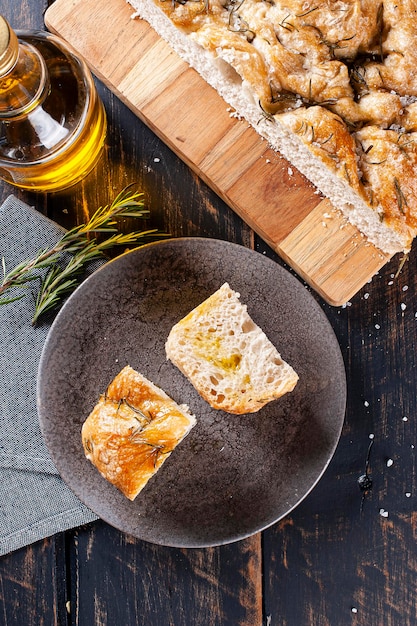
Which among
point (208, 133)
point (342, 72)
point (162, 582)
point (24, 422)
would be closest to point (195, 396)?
point (24, 422)

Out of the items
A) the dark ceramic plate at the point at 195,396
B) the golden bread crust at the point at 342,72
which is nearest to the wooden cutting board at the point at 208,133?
the dark ceramic plate at the point at 195,396

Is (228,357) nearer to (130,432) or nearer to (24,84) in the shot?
(130,432)

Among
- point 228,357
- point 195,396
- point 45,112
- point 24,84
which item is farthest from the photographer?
point 195,396

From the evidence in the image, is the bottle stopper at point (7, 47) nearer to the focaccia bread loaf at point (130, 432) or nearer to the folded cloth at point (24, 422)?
the folded cloth at point (24, 422)

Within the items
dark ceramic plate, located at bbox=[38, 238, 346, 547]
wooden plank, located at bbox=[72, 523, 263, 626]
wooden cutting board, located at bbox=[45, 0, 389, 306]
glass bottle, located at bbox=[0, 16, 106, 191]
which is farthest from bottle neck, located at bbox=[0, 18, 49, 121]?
wooden plank, located at bbox=[72, 523, 263, 626]

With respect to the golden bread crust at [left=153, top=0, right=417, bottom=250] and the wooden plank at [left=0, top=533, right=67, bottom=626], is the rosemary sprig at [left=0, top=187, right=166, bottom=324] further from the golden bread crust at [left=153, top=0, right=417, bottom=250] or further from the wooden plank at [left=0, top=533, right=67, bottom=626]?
the wooden plank at [left=0, top=533, right=67, bottom=626]
